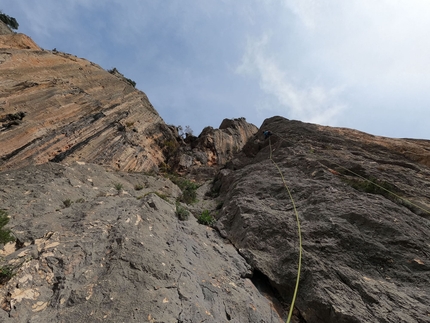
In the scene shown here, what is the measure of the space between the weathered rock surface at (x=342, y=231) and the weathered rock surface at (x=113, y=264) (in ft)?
3.05

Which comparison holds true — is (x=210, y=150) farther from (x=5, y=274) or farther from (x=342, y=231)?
(x=5, y=274)

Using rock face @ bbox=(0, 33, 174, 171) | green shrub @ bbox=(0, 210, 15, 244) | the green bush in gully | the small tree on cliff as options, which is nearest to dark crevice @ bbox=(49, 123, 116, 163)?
rock face @ bbox=(0, 33, 174, 171)

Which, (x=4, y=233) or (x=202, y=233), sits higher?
(x=202, y=233)

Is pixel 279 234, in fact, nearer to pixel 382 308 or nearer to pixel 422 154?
pixel 382 308

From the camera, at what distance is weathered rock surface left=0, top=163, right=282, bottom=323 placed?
4.37 m

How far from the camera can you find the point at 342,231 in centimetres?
748

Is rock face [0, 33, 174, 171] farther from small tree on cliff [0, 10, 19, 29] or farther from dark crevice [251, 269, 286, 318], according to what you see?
small tree on cliff [0, 10, 19, 29]

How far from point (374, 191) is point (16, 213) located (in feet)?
35.8

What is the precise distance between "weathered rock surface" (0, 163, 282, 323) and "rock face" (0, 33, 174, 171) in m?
3.79

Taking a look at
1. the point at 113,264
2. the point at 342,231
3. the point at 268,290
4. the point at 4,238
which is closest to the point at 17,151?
the point at 4,238

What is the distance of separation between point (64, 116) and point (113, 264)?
1218 cm

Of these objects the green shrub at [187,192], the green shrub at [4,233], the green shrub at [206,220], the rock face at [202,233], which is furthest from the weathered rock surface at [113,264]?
the green shrub at [187,192]

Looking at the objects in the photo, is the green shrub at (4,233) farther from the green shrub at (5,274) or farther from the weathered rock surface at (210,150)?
the weathered rock surface at (210,150)

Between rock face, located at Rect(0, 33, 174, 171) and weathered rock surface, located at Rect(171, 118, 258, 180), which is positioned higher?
weathered rock surface, located at Rect(171, 118, 258, 180)
